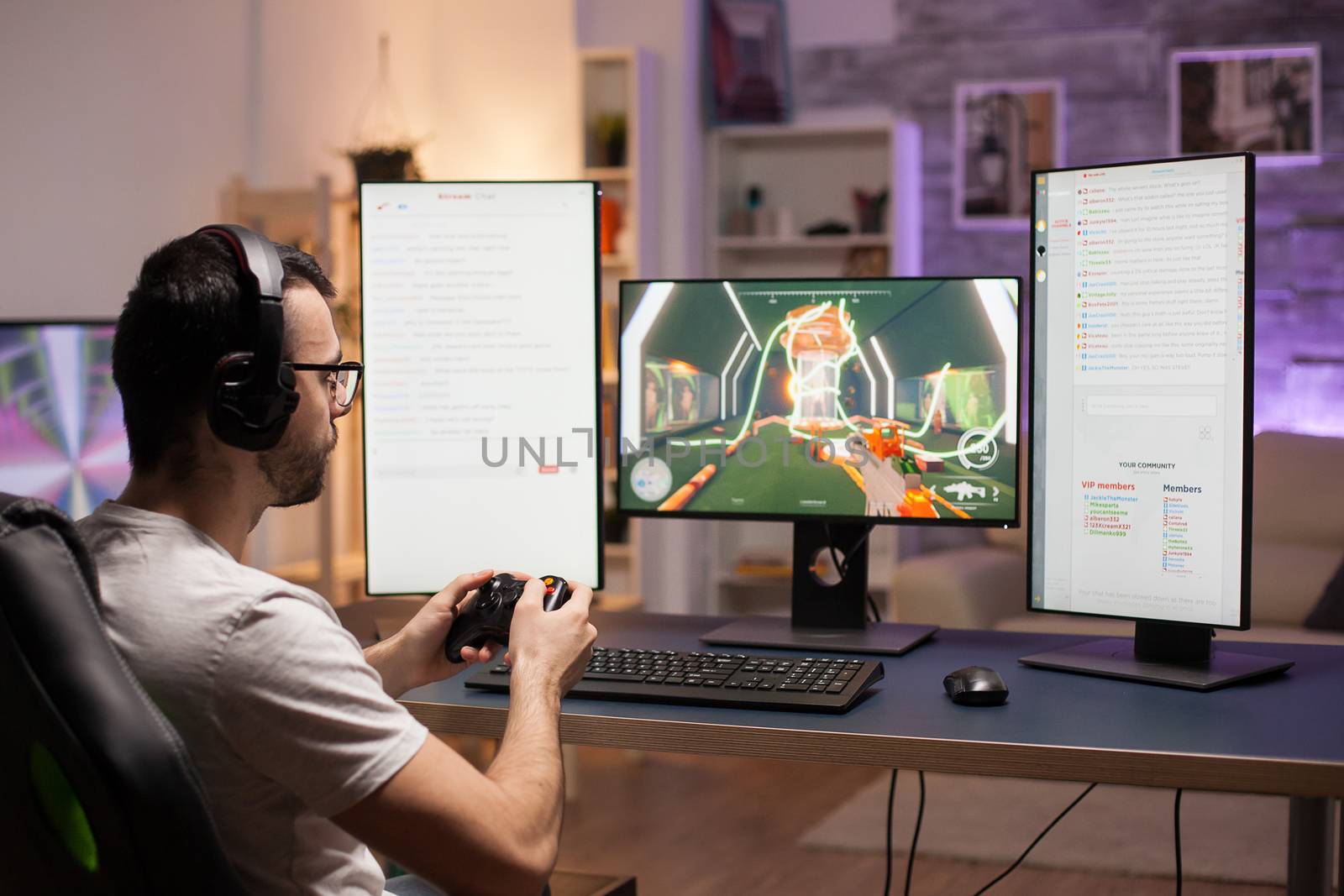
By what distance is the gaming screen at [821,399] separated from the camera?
1.84 meters

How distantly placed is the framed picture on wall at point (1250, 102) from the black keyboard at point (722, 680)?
12.0 feet

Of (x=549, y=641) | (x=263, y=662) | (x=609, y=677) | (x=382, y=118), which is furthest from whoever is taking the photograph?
(x=382, y=118)

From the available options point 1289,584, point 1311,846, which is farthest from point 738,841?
point 1311,846

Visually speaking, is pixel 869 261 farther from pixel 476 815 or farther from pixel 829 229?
pixel 476 815

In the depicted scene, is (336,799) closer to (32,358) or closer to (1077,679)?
(1077,679)

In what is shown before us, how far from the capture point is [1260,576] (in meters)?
3.78

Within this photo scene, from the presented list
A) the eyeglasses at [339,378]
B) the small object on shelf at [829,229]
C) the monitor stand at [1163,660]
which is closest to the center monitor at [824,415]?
the monitor stand at [1163,660]

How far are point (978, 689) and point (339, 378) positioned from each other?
29.0 inches

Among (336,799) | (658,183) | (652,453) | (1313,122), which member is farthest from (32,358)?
(1313,122)

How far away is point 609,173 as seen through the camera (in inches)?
181

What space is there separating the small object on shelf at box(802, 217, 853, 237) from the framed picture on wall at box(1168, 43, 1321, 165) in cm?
114

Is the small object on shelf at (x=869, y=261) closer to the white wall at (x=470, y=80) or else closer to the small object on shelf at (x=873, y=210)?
the small object on shelf at (x=873, y=210)

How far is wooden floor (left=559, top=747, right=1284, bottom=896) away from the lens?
297 cm

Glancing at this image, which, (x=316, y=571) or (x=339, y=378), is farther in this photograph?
(x=316, y=571)
